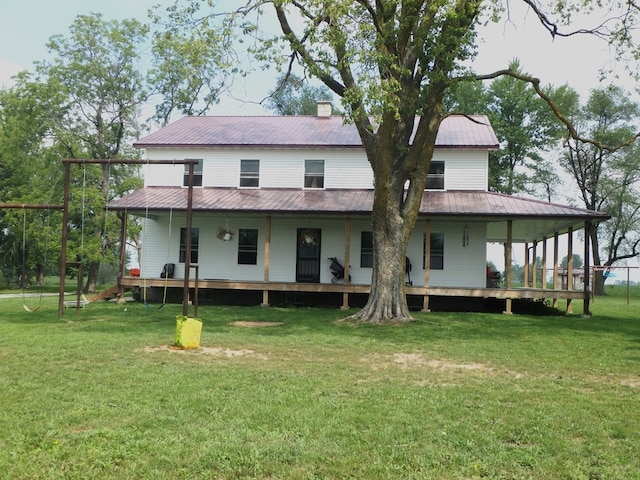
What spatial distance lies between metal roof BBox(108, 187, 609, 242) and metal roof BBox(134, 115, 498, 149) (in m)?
1.80

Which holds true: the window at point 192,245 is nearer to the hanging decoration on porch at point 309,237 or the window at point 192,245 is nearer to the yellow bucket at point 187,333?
the hanging decoration on porch at point 309,237

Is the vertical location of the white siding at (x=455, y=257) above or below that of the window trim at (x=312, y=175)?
below

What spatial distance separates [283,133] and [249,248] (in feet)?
16.8

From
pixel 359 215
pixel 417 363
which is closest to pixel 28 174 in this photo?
pixel 359 215

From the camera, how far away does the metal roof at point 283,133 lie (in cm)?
2053

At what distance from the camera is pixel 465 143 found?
19.9 m

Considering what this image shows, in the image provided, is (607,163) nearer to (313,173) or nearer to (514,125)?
(514,125)

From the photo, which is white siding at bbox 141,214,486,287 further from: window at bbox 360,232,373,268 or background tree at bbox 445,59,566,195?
background tree at bbox 445,59,566,195

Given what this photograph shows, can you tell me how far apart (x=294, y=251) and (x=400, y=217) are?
21.7 feet

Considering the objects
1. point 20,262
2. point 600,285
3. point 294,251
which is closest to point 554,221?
point 294,251

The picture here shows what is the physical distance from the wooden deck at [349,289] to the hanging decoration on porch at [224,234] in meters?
1.80

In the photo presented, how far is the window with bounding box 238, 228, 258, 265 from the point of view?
20516mm

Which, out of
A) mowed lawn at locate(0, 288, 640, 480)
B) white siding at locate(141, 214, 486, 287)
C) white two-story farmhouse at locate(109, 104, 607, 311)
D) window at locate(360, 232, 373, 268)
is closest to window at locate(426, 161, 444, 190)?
white two-story farmhouse at locate(109, 104, 607, 311)

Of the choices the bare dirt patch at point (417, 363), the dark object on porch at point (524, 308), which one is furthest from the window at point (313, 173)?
the bare dirt patch at point (417, 363)
